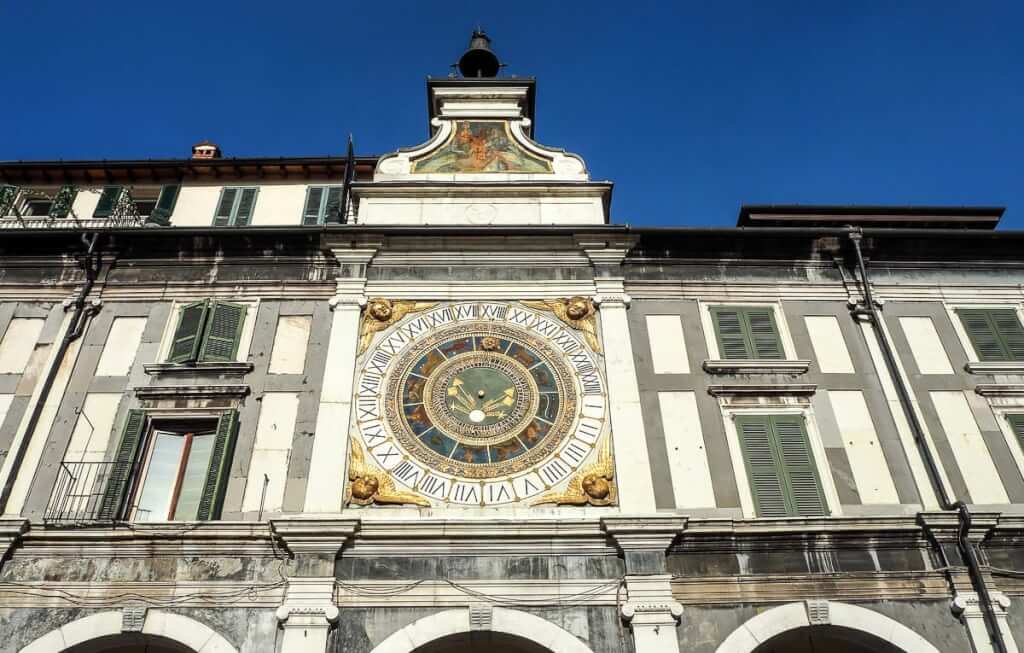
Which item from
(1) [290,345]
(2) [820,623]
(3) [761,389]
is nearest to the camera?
(2) [820,623]

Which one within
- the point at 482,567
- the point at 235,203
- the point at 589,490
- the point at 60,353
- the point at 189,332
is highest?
the point at 235,203

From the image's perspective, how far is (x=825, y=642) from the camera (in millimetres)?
13711

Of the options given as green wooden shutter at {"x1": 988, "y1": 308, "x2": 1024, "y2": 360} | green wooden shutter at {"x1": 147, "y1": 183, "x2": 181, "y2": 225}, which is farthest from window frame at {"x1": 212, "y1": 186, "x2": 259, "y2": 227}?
green wooden shutter at {"x1": 988, "y1": 308, "x2": 1024, "y2": 360}

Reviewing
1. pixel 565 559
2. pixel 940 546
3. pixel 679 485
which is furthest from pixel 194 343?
pixel 940 546

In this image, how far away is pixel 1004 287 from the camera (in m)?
18.0

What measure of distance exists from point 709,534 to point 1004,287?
30.2 ft

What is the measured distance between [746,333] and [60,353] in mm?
13057

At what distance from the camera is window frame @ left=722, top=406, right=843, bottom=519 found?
14453mm

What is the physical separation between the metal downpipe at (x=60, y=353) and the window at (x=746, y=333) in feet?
40.7

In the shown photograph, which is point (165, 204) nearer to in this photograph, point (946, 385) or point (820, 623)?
point (820, 623)

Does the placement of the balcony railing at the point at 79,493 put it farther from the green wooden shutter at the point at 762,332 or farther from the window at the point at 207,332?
the green wooden shutter at the point at 762,332

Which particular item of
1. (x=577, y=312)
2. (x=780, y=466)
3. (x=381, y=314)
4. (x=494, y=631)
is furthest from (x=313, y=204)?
(x=780, y=466)

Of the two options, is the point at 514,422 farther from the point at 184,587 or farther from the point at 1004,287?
the point at 1004,287

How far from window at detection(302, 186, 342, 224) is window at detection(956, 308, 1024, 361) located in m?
14.6
